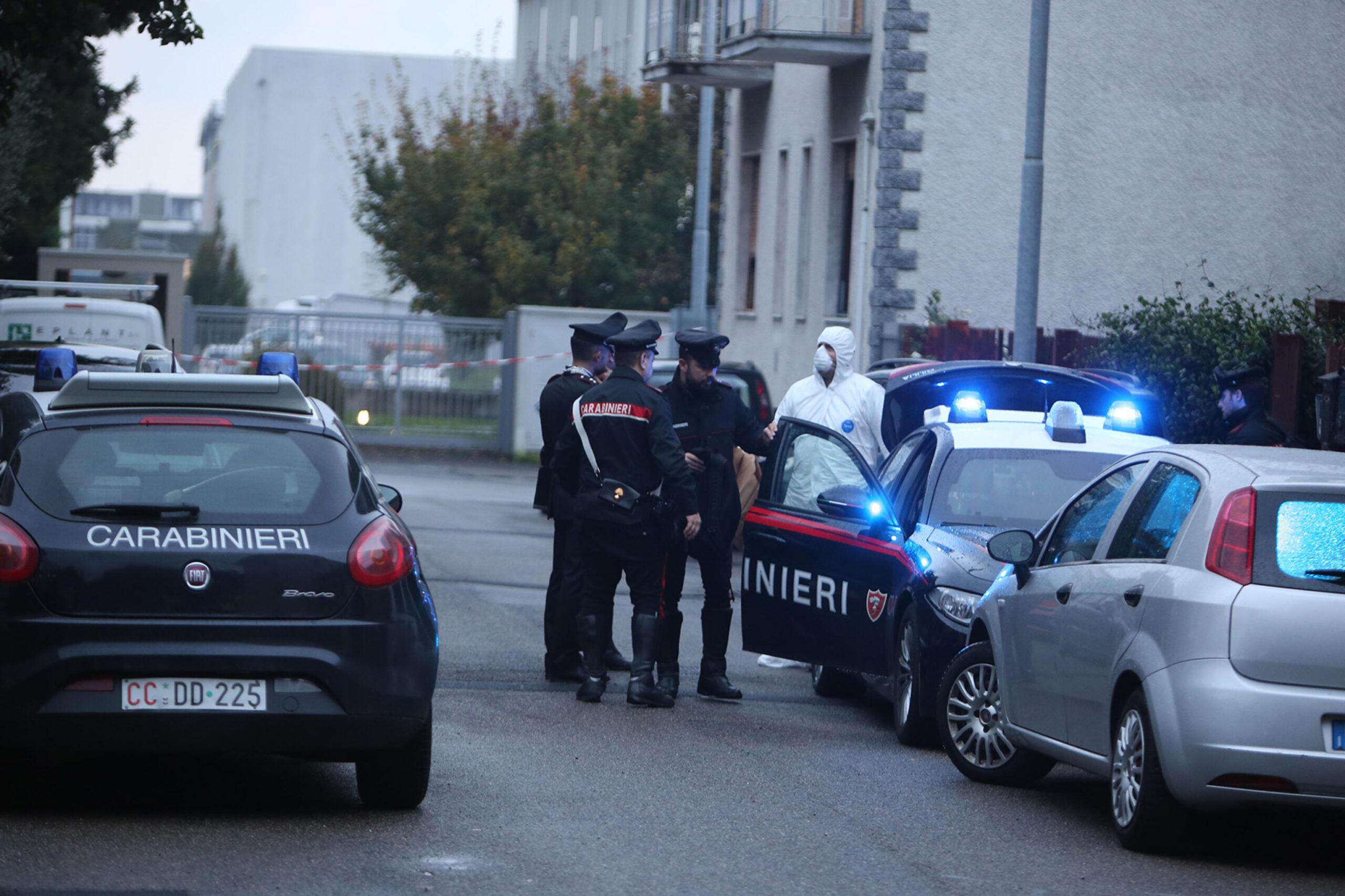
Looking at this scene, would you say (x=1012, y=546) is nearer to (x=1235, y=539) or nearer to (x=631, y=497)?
(x=1235, y=539)

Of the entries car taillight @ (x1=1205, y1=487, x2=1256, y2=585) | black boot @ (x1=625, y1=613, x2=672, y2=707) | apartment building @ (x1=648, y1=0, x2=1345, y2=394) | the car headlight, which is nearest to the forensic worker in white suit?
black boot @ (x1=625, y1=613, x2=672, y2=707)

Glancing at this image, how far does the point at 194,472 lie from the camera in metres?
7.20

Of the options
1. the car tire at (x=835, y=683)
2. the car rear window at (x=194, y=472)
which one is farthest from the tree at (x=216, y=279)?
the car rear window at (x=194, y=472)

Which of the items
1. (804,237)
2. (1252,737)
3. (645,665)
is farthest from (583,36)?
(1252,737)

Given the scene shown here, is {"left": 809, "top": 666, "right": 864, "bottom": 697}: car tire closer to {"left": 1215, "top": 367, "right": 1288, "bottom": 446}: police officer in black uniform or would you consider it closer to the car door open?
the car door open

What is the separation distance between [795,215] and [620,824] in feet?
70.9

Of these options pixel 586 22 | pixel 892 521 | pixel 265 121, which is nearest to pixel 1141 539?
pixel 892 521

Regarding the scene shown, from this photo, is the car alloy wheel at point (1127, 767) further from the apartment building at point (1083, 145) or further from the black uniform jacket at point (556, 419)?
the apartment building at point (1083, 145)

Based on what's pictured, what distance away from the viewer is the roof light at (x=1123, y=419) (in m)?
11.2

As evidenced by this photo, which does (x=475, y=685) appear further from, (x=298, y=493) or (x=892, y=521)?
(x=298, y=493)

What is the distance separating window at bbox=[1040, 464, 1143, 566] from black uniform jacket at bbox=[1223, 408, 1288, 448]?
12.2 ft

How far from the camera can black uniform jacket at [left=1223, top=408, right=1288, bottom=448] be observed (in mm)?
11719

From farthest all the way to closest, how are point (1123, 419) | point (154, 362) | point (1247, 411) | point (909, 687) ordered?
point (1247, 411) → point (154, 362) → point (1123, 419) → point (909, 687)

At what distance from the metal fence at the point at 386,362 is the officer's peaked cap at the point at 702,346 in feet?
74.6
